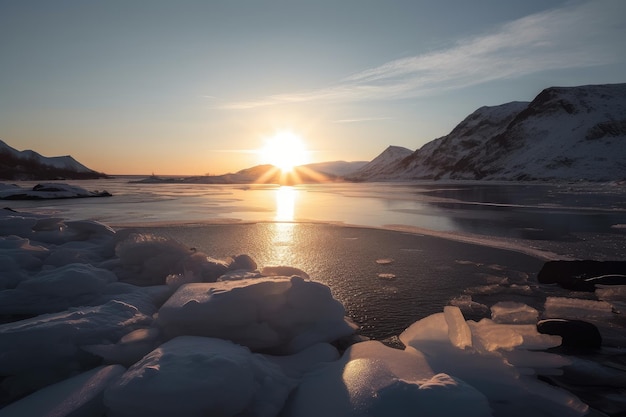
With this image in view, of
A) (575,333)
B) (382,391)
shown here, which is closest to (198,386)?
(382,391)

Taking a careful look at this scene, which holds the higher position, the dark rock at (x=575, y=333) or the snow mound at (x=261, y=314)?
the snow mound at (x=261, y=314)

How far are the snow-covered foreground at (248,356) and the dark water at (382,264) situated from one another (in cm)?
87

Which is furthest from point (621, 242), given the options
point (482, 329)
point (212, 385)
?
point (212, 385)

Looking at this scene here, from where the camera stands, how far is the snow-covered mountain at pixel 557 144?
89.1 metres

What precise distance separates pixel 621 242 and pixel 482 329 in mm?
9581

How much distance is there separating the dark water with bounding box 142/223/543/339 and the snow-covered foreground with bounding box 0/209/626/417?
873 mm

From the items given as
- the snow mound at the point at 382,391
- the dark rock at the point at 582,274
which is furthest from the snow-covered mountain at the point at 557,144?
the snow mound at the point at 382,391

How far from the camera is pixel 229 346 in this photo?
3.83 meters

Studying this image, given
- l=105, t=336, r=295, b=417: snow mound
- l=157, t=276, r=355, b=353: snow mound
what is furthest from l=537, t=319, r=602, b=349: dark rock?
l=105, t=336, r=295, b=417: snow mound

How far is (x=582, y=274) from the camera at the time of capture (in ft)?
23.7

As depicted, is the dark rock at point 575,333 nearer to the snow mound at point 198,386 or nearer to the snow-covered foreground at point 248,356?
the snow-covered foreground at point 248,356

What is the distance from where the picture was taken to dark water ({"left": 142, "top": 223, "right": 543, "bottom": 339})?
19.4 ft

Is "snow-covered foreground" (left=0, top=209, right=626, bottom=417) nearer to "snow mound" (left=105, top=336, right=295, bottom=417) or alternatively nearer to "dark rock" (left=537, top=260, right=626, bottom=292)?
"snow mound" (left=105, top=336, right=295, bottom=417)

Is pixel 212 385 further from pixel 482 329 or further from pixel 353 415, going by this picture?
pixel 482 329
